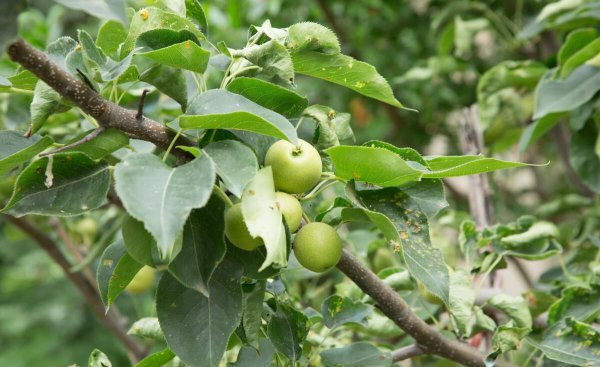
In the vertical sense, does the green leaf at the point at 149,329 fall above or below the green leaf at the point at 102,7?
below

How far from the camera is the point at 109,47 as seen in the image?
0.74 metres

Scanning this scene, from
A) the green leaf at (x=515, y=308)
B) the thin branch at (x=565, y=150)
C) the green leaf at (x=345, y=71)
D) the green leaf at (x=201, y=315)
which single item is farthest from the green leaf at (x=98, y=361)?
the thin branch at (x=565, y=150)

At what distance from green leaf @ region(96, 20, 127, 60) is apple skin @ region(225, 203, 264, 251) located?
23cm

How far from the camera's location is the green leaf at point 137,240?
579mm

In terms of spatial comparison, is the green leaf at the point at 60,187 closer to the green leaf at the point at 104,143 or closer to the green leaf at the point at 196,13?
the green leaf at the point at 104,143

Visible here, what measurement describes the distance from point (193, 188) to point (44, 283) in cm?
212

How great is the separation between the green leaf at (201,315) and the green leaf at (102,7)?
0.25m

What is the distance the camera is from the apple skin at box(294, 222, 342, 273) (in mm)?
616

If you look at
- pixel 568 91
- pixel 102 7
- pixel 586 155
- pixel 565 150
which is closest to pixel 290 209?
pixel 102 7

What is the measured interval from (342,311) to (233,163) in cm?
31

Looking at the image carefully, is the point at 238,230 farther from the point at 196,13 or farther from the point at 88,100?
the point at 196,13

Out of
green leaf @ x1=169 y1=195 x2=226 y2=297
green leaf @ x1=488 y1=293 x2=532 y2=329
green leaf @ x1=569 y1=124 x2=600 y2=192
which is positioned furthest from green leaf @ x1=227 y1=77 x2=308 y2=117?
green leaf @ x1=569 y1=124 x2=600 y2=192

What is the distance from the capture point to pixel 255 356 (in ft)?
2.39

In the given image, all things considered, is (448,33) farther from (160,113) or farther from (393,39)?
(160,113)
